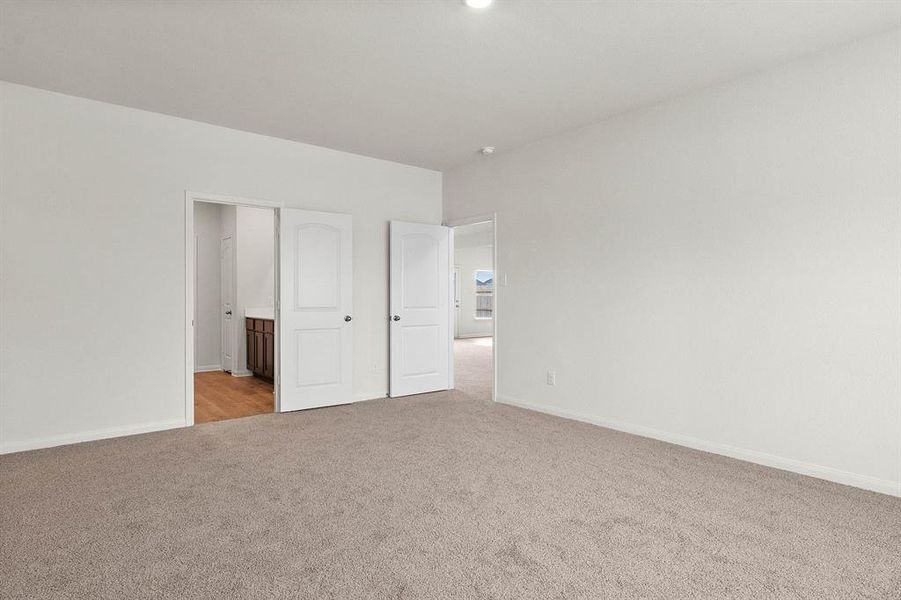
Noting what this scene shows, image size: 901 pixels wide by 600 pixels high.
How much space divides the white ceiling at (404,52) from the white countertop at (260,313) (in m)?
2.89

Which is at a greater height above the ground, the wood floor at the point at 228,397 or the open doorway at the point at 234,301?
the open doorway at the point at 234,301

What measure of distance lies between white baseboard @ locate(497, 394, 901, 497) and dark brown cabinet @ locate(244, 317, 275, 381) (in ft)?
12.0

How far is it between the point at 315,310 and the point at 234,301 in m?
2.83

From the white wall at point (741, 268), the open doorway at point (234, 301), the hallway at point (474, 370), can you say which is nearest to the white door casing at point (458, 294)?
the hallway at point (474, 370)

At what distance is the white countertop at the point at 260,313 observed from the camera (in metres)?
6.46

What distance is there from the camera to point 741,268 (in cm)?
340

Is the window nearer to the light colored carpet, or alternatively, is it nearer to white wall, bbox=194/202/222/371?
white wall, bbox=194/202/222/371

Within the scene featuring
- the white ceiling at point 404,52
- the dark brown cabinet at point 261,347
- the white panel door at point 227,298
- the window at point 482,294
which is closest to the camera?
the white ceiling at point 404,52

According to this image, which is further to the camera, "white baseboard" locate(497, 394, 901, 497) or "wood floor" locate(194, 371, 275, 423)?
"wood floor" locate(194, 371, 275, 423)

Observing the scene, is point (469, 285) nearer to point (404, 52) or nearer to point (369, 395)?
point (369, 395)

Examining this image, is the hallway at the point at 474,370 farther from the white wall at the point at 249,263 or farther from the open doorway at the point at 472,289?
the white wall at the point at 249,263

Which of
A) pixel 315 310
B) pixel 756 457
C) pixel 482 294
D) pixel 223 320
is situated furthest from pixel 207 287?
pixel 482 294

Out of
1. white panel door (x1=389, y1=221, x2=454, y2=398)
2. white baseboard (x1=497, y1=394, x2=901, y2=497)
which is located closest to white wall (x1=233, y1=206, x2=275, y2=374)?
white panel door (x1=389, y1=221, x2=454, y2=398)

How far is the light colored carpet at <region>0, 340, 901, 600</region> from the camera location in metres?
1.92
